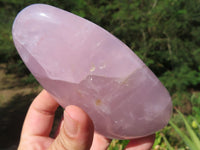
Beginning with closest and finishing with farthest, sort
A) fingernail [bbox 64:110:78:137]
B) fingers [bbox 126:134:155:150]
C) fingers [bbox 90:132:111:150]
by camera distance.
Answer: fingernail [bbox 64:110:78:137]
fingers [bbox 126:134:155:150]
fingers [bbox 90:132:111:150]

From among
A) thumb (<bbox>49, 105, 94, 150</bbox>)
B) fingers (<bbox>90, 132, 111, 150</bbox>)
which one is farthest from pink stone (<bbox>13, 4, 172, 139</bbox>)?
fingers (<bbox>90, 132, 111, 150</bbox>)

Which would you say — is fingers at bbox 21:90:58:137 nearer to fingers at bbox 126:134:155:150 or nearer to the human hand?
the human hand

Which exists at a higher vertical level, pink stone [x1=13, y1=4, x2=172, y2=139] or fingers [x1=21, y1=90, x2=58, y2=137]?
pink stone [x1=13, y1=4, x2=172, y2=139]

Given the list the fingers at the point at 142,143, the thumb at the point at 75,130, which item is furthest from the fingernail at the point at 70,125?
the fingers at the point at 142,143

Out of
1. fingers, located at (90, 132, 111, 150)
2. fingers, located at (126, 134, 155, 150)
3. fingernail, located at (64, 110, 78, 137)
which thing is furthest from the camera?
fingers, located at (90, 132, 111, 150)

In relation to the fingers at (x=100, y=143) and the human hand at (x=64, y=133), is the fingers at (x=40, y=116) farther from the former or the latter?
the fingers at (x=100, y=143)

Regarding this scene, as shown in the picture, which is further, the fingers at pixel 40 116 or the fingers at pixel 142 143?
the fingers at pixel 40 116

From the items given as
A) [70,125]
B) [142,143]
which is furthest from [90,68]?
[142,143]
